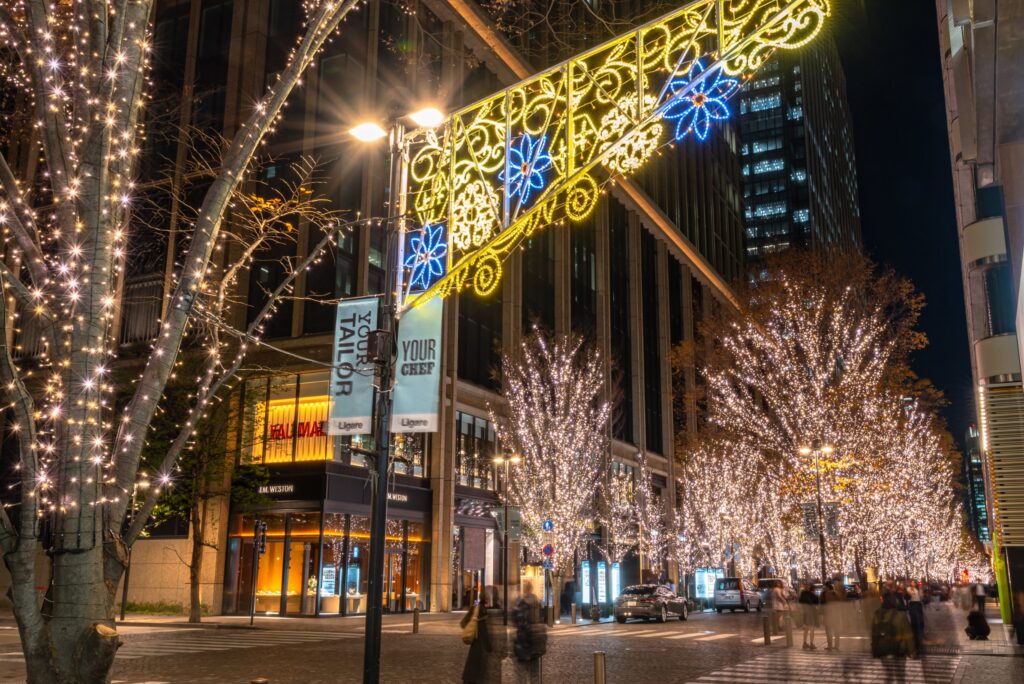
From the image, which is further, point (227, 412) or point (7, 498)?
point (7, 498)

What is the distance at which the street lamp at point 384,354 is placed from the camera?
9297 millimetres

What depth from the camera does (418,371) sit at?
10.3 metres

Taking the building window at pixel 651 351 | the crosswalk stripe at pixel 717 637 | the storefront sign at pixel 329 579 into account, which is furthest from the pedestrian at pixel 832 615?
the building window at pixel 651 351

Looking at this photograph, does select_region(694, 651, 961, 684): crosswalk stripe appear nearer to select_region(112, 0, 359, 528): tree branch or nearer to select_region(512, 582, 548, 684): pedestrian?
select_region(512, 582, 548, 684): pedestrian

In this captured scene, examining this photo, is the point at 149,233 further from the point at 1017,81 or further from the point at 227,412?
the point at 1017,81

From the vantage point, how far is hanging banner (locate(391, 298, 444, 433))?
10164 mm

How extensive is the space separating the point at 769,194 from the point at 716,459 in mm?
92347

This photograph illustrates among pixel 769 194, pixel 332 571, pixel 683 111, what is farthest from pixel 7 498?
pixel 769 194

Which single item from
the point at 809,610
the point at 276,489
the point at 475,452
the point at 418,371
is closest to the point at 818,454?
the point at 809,610

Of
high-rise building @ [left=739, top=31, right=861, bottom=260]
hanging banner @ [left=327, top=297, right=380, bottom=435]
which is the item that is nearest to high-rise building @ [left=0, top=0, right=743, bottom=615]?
hanging banner @ [left=327, top=297, right=380, bottom=435]

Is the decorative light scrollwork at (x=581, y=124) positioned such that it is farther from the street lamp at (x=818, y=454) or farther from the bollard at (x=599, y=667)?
the street lamp at (x=818, y=454)

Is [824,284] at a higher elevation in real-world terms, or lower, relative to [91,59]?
higher

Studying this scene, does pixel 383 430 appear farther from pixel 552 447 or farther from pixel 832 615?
pixel 552 447

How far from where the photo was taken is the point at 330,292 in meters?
33.7
